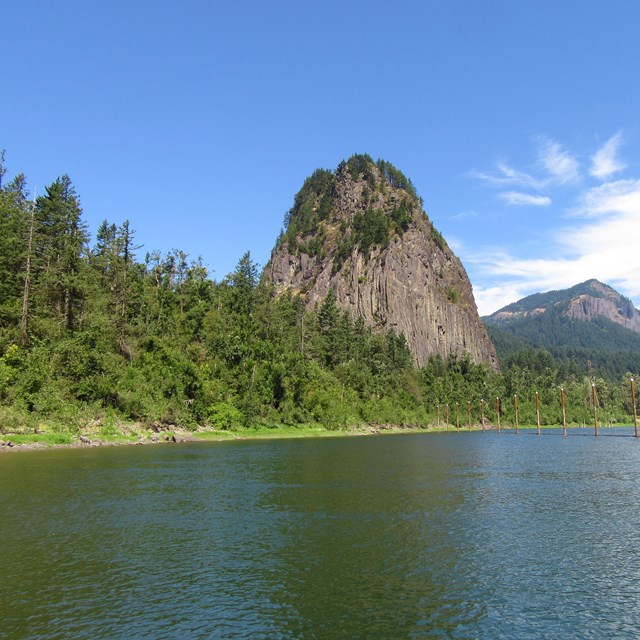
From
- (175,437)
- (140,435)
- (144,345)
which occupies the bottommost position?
(175,437)

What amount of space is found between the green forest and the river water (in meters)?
37.0

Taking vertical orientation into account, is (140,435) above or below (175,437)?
above

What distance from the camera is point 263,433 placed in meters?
107

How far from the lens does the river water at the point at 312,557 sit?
1627 cm

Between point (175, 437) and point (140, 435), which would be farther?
point (175, 437)

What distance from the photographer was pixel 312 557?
22.8m

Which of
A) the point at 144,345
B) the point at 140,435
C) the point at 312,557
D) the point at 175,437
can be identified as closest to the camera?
the point at 312,557

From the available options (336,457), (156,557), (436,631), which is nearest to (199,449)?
(336,457)

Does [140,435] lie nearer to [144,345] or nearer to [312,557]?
[144,345]

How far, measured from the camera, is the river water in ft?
53.4

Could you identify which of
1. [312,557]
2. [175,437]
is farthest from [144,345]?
[312,557]

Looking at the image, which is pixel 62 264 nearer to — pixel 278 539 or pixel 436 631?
pixel 278 539

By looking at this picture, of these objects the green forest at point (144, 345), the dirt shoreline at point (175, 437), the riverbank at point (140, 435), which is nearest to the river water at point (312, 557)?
the dirt shoreline at point (175, 437)

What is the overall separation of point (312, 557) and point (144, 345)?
298ft
